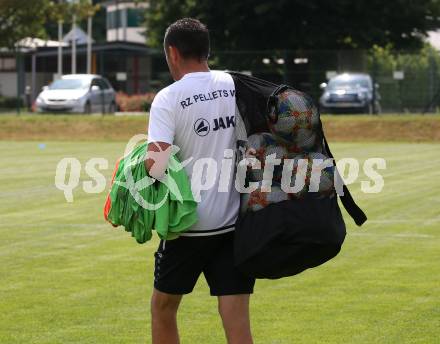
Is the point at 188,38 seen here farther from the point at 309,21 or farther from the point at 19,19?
the point at 19,19

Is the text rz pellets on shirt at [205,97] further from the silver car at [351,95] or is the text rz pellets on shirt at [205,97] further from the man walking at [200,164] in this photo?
the silver car at [351,95]

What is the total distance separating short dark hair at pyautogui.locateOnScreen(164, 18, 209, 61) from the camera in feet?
20.7

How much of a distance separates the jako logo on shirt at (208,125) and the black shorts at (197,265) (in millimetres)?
525

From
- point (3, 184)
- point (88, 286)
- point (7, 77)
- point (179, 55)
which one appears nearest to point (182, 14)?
point (7, 77)

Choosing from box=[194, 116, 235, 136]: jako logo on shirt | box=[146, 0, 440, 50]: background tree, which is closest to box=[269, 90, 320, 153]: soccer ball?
box=[194, 116, 235, 136]: jako logo on shirt

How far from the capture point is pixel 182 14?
62.2m

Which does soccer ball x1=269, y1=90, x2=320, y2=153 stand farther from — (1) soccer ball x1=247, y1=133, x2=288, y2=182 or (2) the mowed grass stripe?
(2) the mowed grass stripe

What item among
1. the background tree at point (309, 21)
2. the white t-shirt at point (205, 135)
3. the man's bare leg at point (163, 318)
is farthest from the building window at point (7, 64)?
the white t-shirt at point (205, 135)

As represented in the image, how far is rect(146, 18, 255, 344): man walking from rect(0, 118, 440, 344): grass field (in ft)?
6.51

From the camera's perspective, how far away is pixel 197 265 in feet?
21.2

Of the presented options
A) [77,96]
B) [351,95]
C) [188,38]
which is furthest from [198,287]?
[77,96]

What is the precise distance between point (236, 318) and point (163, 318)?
422 millimetres

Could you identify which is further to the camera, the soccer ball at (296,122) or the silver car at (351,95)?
the silver car at (351,95)

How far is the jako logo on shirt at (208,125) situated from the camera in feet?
20.6
